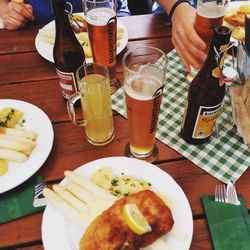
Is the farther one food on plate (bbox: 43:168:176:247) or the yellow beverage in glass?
the yellow beverage in glass

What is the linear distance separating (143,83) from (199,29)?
14.9 inches

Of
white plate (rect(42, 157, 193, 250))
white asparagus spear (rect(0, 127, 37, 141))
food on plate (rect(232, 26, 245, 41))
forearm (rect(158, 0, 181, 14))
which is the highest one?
forearm (rect(158, 0, 181, 14))

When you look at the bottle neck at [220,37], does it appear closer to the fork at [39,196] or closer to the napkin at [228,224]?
the napkin at [228,224]

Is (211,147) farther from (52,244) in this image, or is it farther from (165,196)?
(52,244)

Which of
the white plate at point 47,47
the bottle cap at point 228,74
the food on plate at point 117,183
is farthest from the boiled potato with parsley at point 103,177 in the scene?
the white plate at point 47,47

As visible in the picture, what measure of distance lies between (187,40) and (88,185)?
1.93 ft

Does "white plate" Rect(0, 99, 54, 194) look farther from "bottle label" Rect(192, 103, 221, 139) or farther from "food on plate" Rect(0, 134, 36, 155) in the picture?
"bottle label" Rect(192, 103, 221, 139)

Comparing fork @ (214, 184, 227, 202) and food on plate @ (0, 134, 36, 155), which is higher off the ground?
food on plate @ (0, 134, 36, 155)

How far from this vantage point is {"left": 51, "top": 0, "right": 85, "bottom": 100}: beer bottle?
0.88 m


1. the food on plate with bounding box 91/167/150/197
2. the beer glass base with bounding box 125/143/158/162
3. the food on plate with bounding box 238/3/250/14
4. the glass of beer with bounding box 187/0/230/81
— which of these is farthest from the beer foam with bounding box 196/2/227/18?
the food on plate with bounding box 91/167/150/197

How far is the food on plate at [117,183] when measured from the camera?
71 centimetres

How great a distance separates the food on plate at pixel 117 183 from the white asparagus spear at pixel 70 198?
0.07m

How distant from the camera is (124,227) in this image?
59 cm

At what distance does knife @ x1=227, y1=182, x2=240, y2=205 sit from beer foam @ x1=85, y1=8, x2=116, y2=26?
0.55 meters
